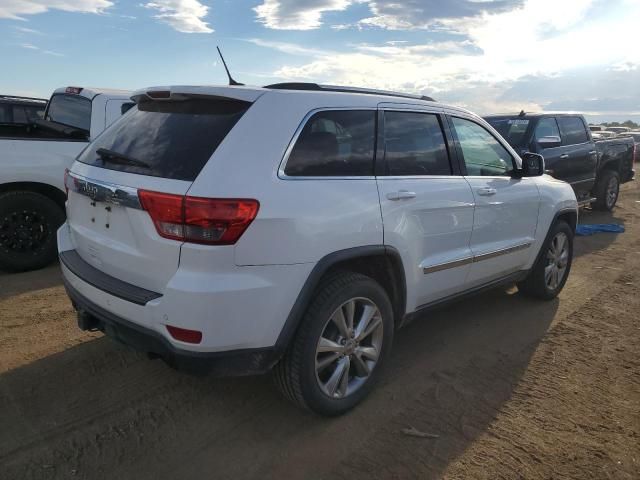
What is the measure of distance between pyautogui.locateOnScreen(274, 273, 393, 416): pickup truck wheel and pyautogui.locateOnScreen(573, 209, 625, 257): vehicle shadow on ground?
16.4 ft

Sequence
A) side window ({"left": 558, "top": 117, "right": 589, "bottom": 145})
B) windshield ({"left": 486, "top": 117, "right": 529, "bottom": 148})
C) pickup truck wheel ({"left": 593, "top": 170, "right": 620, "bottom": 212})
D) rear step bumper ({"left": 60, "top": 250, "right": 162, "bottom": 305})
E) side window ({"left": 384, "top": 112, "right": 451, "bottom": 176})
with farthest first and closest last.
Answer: pickup truck wheel ({"left": 593, "top": 170, "right": 620, "bottom": 212}) < side window ({"left": 558, "top": 117, "right": 589, "bottom": 145}) < windshield ({"left": 486, "top": 117, "right": 529, "bottom": 148}) < side window ({"left": 384, "top": 112, "right": 451, "bottom": 176}) < rear step bumper ({"left": 60, "top": 250, "right": 162, "bottom": 305})

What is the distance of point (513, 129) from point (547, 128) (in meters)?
0.60

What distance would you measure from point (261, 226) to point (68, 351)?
2.10m

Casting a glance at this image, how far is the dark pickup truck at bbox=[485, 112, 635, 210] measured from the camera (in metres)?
8.34

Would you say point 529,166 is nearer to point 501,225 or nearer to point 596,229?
point 501,225

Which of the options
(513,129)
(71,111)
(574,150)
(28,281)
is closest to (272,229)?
(28,281)

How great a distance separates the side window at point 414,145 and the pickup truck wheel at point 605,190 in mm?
8336

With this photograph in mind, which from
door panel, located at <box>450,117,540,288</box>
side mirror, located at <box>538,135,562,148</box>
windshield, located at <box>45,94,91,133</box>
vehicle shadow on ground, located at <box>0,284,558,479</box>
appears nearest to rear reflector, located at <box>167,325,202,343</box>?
vehicle shadow on ground, located at <box>0,284,558,479</box>

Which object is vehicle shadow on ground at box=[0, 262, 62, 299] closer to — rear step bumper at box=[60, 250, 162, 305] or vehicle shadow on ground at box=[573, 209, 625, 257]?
rear step bumper at box=[60, 250, 162, 305]

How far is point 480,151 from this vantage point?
415 centimetres

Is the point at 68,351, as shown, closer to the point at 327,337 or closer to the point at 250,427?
the point at 250,427

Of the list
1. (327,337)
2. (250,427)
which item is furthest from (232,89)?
(250,427)

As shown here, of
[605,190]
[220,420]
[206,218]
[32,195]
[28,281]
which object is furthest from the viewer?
[605,190]

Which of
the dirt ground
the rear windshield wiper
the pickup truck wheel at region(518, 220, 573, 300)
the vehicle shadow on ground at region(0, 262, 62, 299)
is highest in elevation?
the rear windshield wiper
